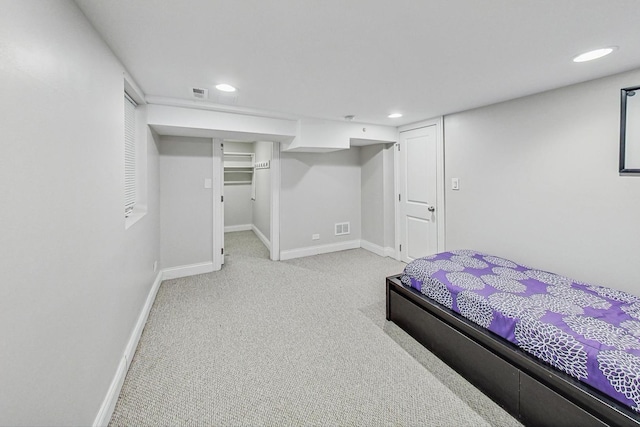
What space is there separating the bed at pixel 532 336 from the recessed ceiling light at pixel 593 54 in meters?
1.63

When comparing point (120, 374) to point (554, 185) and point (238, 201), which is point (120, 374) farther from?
point (238, 201)

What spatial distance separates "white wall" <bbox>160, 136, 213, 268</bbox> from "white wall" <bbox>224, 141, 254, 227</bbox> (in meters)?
2.82

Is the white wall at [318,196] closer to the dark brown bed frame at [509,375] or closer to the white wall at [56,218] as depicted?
the dark brown bed frame at [509,375]

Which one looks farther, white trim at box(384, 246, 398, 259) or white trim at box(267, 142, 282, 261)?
white trim at box(384, 246, 398, 259)

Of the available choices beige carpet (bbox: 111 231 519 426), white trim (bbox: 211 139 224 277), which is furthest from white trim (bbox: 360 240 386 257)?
white trim (bbox: 211 139 224 277)

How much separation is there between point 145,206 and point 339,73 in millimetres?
2313

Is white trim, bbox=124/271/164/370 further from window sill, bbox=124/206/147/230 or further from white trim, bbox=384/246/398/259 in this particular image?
white trim, bbox=384/246/398/259

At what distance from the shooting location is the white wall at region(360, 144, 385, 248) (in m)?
4.61

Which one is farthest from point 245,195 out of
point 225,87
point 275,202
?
point 225,87

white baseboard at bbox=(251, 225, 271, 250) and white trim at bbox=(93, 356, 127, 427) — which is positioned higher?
white baseboard at bbox=(251, 225, 271, 250)

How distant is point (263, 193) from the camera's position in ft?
18.2

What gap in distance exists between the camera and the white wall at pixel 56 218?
2.66 feet

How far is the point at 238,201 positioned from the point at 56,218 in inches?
227

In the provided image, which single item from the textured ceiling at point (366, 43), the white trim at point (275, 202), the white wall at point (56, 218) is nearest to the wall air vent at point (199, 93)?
the textured ceiling at point (366, 43)
